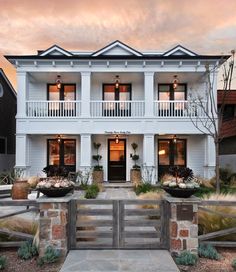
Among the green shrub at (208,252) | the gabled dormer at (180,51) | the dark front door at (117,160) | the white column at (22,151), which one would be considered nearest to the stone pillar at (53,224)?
the green shrub at (208,252)

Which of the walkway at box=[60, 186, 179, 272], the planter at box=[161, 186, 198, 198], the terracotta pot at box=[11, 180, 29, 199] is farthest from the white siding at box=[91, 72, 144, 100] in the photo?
the walkway at box=[60, 186, 179, 272]

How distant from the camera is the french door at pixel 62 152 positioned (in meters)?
17.4

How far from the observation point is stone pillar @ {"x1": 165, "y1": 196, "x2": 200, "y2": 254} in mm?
5305

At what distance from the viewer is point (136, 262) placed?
4938 millimetres

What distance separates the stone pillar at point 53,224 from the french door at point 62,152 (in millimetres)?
12121

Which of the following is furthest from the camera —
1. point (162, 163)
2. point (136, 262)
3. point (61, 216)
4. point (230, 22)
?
point (162, 163)

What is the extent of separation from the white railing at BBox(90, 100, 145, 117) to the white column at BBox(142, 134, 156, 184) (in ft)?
5.00

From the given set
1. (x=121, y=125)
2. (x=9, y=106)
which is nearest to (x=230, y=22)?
(x=121, y=125)

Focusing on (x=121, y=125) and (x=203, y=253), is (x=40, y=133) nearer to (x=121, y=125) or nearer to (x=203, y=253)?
(x=121, y=125)

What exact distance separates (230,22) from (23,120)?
11.9 metres

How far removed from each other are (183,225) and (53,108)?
12.8 m

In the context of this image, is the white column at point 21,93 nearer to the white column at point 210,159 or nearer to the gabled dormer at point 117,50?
the gabled dormer at point 117,50

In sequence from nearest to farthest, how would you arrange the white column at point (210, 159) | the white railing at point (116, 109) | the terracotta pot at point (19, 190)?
1. the terracotta pot at point (19, 190)
2. the white column at point (210, 159)
3. the white railing at point (116, 109)

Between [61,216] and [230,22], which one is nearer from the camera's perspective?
[61,216]
